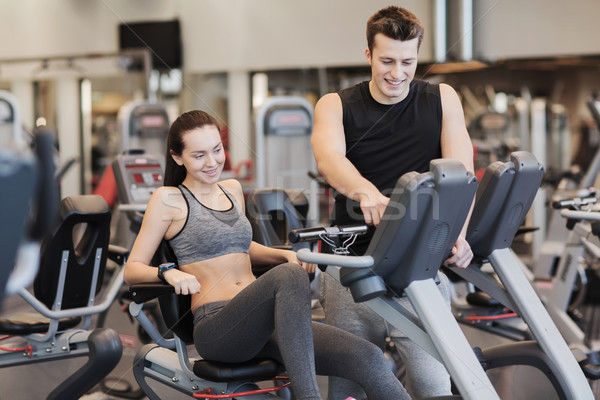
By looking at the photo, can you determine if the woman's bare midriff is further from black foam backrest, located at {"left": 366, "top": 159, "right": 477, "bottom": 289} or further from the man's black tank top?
black foam backrest, located at {"left": 366, "top": 159, "right": 477, "bottom": 289}

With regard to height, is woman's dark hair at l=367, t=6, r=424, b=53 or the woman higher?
woman's dark hair at l=367, t=6, r=424, b=53

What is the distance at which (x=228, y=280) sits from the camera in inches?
91.4

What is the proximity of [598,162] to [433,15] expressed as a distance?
437 cm

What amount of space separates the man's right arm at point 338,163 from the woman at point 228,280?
27 cm

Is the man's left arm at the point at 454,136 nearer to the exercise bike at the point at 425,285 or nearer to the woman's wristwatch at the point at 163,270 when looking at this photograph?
the exercise bike at the point at 425,285

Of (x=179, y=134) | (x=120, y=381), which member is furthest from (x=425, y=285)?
(x=120, y=381)

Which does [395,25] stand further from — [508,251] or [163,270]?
[163,270]

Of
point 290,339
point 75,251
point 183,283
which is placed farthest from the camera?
point 75,251

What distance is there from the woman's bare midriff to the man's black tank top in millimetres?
432

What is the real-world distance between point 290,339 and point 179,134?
798 mm

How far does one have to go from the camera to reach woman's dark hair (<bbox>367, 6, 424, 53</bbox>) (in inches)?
80.0

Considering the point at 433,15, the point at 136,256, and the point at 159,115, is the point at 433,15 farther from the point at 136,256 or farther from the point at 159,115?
the point at 136,256

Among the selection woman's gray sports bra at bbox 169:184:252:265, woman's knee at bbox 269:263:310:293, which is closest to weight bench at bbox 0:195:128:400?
woman's gray sports bra at bbox 169:184:252:265

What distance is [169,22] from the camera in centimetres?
991
